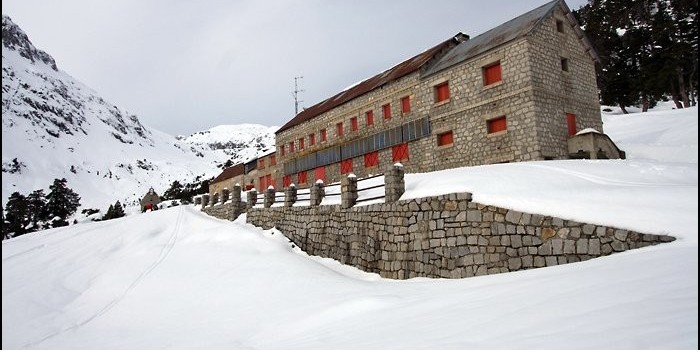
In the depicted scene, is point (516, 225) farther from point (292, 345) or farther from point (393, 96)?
point (393, 96)

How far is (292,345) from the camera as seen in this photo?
17.2 feet

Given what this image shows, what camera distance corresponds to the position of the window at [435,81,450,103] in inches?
743

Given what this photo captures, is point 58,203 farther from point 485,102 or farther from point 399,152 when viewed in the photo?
point 485,102

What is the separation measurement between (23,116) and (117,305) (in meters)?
142

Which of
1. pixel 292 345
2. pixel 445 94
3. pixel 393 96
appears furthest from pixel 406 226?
pixel 393 96

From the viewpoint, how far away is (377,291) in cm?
817

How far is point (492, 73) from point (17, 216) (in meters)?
54.2

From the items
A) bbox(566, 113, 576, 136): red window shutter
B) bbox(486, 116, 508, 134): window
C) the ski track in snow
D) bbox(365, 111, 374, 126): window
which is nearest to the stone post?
the ski track in snow

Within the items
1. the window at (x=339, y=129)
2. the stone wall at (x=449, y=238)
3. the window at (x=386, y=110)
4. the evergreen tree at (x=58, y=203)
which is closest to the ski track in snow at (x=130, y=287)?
the stone wall at (x=449, y=238)

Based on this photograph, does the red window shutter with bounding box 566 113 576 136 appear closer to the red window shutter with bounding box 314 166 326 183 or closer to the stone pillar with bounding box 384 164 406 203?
the stone pillar with bounding box 384 164 406 203

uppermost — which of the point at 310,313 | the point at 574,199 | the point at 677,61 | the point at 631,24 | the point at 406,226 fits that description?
the point at 631,24

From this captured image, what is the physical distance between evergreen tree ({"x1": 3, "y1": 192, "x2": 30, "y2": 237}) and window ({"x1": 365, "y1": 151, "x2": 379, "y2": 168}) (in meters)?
44.2

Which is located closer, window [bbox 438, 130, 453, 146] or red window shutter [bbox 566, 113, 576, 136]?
red window shutter [bbox 566, 113, 576, 136]

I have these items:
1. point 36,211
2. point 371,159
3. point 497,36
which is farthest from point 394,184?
point 36,211
